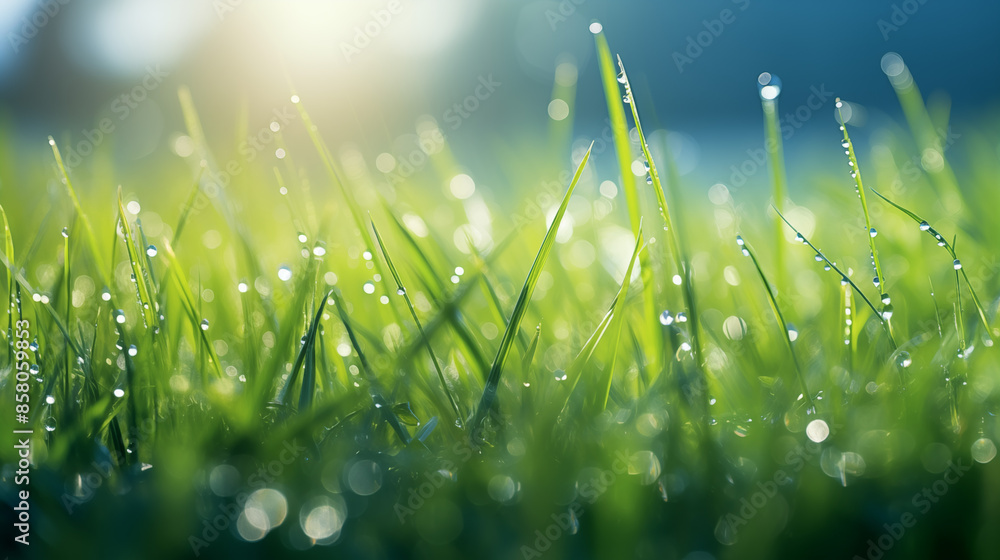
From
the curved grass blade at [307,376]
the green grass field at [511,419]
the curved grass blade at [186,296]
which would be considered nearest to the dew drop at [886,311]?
the green grass field at [511,419]

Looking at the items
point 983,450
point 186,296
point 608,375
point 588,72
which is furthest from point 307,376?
point 588,72

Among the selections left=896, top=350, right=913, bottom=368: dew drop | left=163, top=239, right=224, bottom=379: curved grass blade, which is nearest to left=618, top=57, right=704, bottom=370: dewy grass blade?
left=896, top=350, right=913, bottom=368: dew drop

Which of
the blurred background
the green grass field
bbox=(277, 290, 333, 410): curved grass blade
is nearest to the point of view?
the green grass field

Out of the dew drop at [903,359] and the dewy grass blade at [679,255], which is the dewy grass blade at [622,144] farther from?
the dew drop at [903,359]

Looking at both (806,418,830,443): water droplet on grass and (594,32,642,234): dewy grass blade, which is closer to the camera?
(806,418,830,443): water droplet on grass

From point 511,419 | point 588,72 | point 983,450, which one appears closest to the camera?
point 983,450

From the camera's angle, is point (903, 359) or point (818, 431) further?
point (903, 359)

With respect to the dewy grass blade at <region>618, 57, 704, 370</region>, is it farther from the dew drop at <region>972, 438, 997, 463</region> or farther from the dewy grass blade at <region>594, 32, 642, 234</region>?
the dew drop at <region>972, 438, 997, 463</region>

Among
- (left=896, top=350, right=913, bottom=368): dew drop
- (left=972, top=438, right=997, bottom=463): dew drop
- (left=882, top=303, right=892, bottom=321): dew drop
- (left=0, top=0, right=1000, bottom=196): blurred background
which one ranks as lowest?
(left=972, top=438, right=997, bottom=463): dew drop

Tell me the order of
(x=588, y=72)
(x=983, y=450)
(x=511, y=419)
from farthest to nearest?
(x=588, y=72)
(x=511, y=419)
(x=983, y=450)

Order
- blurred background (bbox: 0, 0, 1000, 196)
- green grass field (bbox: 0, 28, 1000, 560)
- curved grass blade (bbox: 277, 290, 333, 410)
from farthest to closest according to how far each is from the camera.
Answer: blurred background (bbox: 0, 0, 1000, 196), curved grass blade (bbox: 277, 290, 333, 410), green grass field (bbox: 0, 28, 1000, 560)

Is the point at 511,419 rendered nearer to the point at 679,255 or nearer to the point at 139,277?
the point at 679,255
